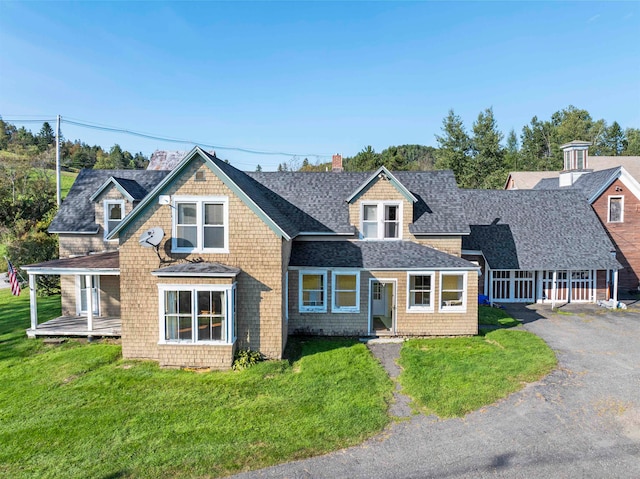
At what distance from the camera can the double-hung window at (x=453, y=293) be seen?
53.9ft

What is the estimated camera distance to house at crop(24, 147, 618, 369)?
13109 mm

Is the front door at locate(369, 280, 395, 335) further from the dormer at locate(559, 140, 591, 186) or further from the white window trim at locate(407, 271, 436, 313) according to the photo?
the dormer at locate(559, 140, 591, 186)

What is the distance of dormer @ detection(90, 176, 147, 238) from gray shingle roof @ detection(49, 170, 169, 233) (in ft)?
0.85

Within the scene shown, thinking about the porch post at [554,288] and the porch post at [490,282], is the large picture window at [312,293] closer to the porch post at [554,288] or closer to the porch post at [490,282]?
the porch post at [490,282]

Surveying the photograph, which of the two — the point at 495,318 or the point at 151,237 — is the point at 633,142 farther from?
the point at 151,237

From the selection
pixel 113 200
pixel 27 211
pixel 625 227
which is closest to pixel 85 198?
pixel 113 200

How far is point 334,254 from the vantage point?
17.0 meters

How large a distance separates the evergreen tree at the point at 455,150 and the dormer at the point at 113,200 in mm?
49312

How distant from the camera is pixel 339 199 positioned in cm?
1902

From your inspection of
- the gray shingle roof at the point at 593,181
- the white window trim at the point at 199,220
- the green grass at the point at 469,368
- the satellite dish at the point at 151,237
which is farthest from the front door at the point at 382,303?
the gray shingle roof at the point at 593,181

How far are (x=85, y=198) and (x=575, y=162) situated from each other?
34.6 meters

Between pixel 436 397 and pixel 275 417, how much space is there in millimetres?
4670

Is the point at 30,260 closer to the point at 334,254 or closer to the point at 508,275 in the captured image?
the point at 334,254

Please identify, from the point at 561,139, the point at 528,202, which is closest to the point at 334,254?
the point at 528,202
